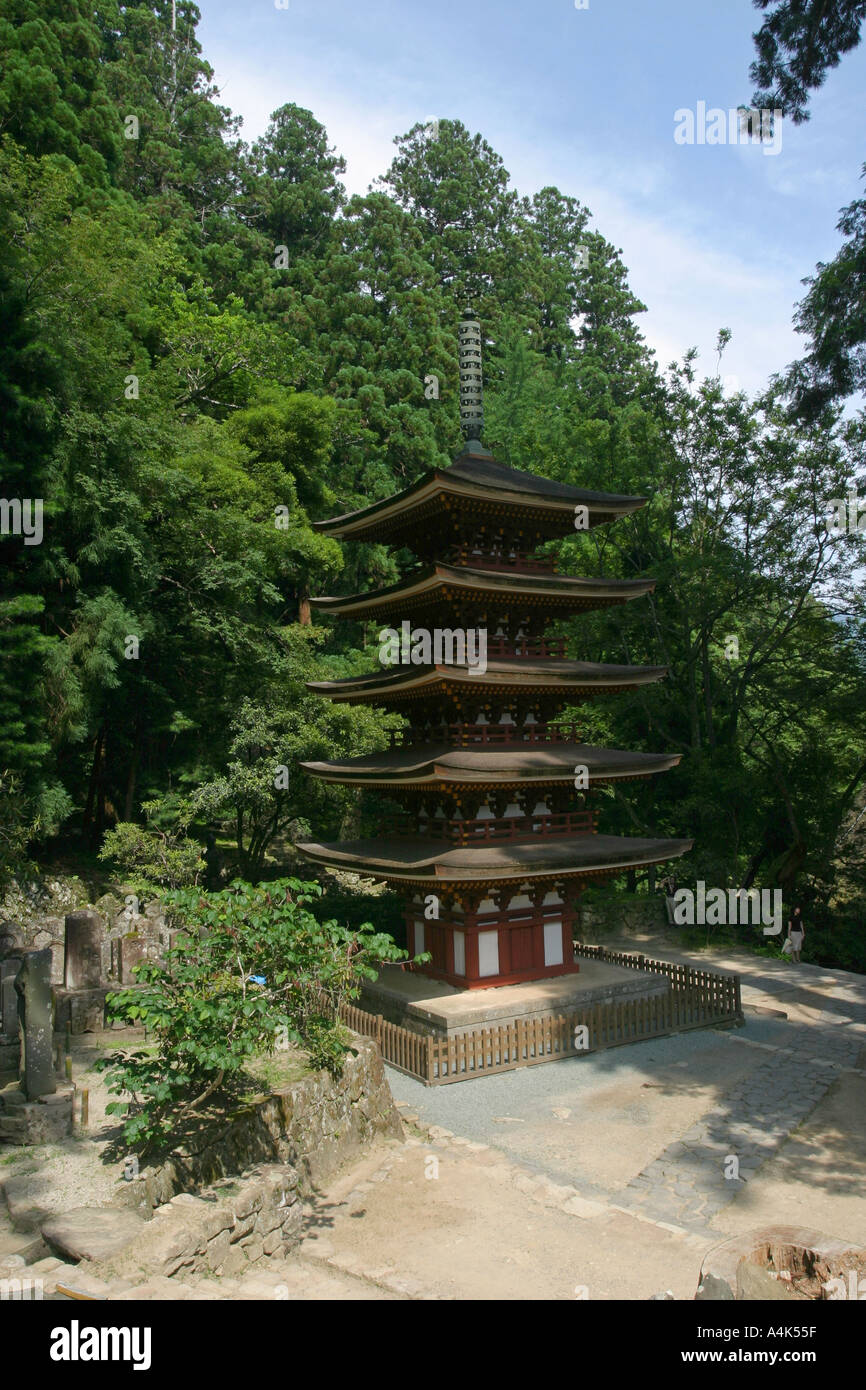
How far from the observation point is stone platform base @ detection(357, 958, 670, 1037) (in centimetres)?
1541

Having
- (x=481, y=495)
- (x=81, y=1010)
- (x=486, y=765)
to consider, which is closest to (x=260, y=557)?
(x=481, y=495)

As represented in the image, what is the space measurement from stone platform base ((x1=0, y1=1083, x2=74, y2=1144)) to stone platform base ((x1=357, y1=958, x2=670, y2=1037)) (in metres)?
6.56

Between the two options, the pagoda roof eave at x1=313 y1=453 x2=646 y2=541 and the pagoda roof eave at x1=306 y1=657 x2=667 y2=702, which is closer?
the pagoda roof eave at x1=306 y1=657 x2=667 y2=702

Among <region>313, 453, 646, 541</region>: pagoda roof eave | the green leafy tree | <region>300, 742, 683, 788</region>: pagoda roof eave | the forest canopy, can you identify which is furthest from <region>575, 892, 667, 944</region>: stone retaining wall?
the green leafy tree

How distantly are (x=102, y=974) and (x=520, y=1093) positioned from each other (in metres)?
8.13

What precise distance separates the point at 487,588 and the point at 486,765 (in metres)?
3.44

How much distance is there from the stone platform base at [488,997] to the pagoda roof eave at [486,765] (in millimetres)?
4058

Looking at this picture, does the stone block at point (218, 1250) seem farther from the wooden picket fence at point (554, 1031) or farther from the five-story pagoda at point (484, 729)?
the five-story pagoda at point (484, 729)

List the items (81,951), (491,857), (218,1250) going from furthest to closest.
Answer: (491,857)
(81,951)
(218,1250)

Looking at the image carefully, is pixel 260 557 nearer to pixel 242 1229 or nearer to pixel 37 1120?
pixel 37 1120

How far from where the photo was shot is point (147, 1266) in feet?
23.4

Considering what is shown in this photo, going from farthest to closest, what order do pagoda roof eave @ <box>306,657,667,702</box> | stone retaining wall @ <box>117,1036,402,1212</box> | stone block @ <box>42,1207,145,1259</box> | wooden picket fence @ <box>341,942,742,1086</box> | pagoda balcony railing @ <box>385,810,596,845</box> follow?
1. pagoda balcony railing @ <box>385,810,596,845</box>
2. pagoda roof eave @ <box>306,657,667,702</box>
3. wooden picket fence @ <box>341,942,742,1086</box>
4. stone retaining wall @ <box>117,1036,402,1212</box>
5. stone block @ <box>42,1207,145,1259</box>

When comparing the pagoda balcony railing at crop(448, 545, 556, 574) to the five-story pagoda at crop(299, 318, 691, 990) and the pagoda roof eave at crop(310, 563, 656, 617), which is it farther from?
the pagoda roof eave at crop(310, 563, 656, 617)

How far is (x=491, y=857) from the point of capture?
1606cm
